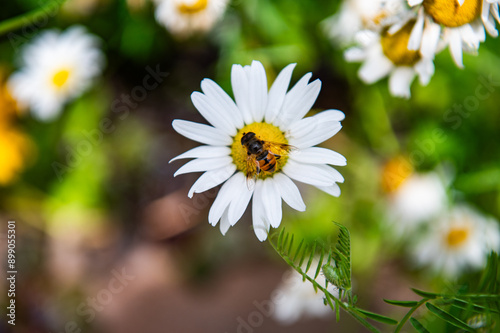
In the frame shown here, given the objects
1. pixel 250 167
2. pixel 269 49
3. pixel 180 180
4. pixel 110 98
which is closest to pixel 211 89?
pixel 250 167

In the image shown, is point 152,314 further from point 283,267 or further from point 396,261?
point 396,261

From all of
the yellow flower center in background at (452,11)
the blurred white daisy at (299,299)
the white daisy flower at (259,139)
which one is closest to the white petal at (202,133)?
the white daisy flower at (259,139)

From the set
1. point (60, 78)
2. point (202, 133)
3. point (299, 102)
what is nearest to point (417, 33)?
point (299, 102)

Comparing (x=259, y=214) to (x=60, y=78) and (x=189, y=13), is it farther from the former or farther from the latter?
(x=60, y=78)

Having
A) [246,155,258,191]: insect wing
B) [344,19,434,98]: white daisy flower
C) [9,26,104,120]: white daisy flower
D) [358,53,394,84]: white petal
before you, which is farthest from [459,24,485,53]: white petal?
[9,26,104,120]: white daisy flower

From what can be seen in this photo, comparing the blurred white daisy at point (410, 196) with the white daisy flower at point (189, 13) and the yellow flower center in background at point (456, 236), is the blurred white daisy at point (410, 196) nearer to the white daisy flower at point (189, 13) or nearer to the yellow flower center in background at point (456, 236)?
the yellow flower center in background at point (456, 236)

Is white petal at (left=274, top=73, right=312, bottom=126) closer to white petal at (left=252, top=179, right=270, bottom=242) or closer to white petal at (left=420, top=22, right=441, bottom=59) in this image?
white petal at (left=252, top=179, right=270, bottom=242)
